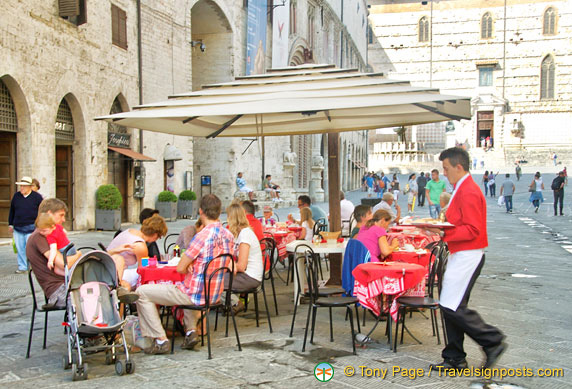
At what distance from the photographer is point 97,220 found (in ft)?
46.4

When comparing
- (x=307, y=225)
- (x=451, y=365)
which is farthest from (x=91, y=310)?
(x=307, y=225)

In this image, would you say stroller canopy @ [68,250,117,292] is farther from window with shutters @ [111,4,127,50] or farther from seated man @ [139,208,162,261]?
window with shutters @ [111,4,127,50]

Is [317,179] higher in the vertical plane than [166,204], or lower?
higher

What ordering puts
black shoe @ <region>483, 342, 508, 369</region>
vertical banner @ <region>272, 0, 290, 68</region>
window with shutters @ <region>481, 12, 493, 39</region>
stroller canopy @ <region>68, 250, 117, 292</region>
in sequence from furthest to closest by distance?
window with shutters @ <region>481, 12, 493, 39</region> → vertical banner @ <region>272, 0, 290, 68</region> → stroller canopy @ <region>68, 250, 117, 292</region> → black shoe @ <region>483, 342, 508, 369</region>

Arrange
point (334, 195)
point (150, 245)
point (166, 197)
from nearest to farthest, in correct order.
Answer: point (150, 245) < point (334, 195) < point (166, 197)

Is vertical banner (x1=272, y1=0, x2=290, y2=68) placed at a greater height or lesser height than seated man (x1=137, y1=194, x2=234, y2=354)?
greater

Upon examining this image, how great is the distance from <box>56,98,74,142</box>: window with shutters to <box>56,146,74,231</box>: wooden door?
447 millimetres

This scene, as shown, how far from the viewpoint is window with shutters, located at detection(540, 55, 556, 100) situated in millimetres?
55656

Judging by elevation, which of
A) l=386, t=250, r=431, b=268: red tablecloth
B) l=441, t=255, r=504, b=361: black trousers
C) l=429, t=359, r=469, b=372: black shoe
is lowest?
l=429, t=359, r=469, b=372: black shoe

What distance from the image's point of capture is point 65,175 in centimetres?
1393

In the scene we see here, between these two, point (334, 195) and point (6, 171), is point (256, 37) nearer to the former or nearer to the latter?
point (6, 171)

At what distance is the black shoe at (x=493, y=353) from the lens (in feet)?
13.6

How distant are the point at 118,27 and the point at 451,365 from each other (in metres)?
13.4

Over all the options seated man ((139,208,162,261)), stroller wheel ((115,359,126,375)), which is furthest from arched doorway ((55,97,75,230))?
stroller wheel ((115,359,126,375))
